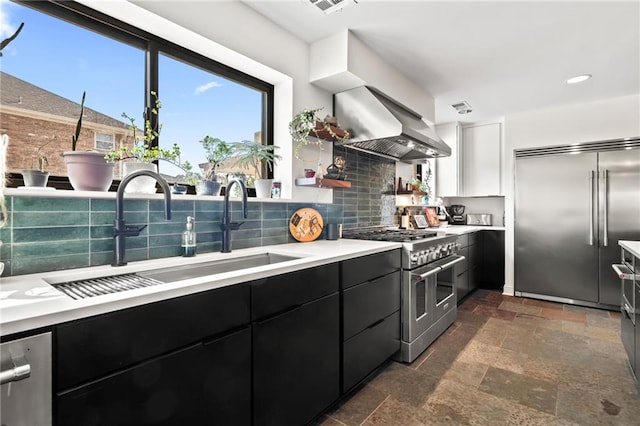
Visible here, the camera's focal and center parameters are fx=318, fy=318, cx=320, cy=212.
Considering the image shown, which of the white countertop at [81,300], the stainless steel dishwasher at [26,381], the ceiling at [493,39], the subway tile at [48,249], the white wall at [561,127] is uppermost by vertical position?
the ceiling at [493,39]

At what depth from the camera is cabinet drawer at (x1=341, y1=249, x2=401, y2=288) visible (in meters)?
1.82

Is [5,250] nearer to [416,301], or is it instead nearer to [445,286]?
[416,301]

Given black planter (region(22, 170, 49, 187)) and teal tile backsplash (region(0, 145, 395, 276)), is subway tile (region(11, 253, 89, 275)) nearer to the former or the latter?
teal tile backsplash (region(0, 145, 395, 276))

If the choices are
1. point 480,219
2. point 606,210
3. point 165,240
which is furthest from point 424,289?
point 480,219

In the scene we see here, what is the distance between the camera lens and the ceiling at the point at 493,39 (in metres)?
2.12

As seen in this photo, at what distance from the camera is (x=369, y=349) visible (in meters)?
2.01

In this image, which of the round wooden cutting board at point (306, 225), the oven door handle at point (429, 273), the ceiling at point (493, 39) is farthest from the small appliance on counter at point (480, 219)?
the round wooden cutting board at point (306, 225)

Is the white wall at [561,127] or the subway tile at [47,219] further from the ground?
the white wall at [561,127]

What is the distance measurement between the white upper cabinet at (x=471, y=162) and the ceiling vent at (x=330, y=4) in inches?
126

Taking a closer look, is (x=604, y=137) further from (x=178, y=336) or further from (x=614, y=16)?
(x=178, y=336)

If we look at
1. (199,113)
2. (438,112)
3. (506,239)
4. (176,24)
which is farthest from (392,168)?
(176,24)

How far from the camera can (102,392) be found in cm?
87

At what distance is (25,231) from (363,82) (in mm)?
2328

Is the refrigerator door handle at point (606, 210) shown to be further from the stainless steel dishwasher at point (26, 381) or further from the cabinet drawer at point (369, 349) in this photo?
the stainless steel dishwasher at point (26, 381)
